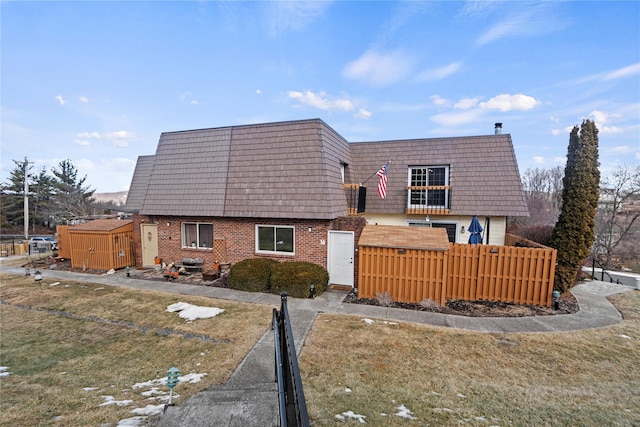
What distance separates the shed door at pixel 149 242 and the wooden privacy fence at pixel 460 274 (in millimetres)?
9665

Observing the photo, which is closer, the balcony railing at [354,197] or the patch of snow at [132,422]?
the patch of snow at [132,422]

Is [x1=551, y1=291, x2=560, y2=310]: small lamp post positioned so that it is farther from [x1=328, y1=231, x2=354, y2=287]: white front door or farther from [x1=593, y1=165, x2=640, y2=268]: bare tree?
[x1=593, y1=165, x2=640, y2=268]: bare tree

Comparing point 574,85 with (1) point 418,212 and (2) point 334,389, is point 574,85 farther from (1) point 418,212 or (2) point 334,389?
(2) point 334,389

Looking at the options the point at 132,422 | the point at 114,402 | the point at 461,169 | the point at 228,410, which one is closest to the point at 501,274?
the point at 461,169

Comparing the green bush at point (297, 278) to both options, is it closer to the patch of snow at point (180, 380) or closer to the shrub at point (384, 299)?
the shrub at point (384, 299)

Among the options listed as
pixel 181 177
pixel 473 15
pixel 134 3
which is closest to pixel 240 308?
pixel 181 177

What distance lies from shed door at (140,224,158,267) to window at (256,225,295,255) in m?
5.33

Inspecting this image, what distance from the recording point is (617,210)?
57.2 ft

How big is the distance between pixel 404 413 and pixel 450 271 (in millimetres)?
6029

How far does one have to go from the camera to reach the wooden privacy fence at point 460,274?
26.8 ft

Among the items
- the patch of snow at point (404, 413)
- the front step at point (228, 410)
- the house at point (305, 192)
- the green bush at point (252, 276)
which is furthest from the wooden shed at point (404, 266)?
the front step at point (228, 410)

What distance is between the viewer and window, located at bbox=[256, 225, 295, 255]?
34.4ft

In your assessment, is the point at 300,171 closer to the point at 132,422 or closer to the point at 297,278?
the point at 297,278

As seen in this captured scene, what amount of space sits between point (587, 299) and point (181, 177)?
1579 centimetres
